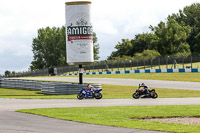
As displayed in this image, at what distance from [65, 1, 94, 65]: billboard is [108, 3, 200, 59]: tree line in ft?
196

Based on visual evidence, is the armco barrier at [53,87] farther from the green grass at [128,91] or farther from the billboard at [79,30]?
the billboard at [79,30]

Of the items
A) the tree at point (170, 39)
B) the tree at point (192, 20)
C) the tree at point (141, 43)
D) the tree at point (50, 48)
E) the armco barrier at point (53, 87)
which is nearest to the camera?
the armco barrier at point (53, 87)

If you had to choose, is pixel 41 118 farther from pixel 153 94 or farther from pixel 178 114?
pixel 153 94

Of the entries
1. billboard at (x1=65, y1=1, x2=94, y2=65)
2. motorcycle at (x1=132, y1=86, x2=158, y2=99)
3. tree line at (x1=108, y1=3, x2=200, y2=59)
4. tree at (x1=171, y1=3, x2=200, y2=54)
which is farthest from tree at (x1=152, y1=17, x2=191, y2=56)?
motorcycle at (x1=132, y1=86, x2=158, y2=99)

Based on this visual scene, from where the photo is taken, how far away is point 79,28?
36344 mm

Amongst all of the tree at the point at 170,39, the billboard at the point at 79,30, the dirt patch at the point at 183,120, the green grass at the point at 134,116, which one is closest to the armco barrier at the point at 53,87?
the billboard at the point at 79,30

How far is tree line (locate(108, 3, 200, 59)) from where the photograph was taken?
10819cm

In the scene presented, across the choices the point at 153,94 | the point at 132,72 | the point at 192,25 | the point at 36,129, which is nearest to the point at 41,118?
the point at 36,129

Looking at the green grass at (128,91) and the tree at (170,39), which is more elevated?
the tree at (170,39)

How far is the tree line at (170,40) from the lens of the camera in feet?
355

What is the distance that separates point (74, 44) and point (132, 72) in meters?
36.4

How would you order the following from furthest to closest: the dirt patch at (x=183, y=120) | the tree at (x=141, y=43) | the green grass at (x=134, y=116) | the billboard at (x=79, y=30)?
1. the tree at (x=141, y=43)
2. the billboard at (x=79, y=30)
3. the dirt patch at (x=183, y=120)
4. the green grass at (x=134, y=116)

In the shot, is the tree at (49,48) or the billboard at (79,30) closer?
the billboard at (79,30)

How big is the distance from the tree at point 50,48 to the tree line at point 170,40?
1677 centimetres
